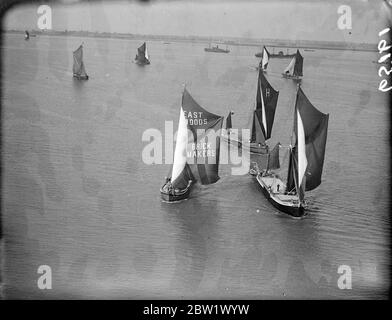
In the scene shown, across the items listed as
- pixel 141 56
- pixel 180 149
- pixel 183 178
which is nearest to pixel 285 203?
pixel 183 178

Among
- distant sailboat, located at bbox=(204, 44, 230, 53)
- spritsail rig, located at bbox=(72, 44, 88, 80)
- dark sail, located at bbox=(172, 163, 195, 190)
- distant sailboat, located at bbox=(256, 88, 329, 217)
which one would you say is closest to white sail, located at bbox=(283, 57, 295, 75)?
distant sailboat, located at bbox=(256, 88, 329, 217)

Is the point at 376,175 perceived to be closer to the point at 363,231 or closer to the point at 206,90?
the point at 363,231

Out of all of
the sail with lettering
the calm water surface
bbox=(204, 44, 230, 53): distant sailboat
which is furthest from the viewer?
the sail with lettering

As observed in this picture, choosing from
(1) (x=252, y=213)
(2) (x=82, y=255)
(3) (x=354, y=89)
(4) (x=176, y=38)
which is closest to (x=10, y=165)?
(2) (x=82, y=255)

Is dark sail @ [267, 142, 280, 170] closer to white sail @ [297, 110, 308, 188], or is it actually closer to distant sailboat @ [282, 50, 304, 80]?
white sail @ [297, 110, 308, 188]

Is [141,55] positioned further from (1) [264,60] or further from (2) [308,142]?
(2) [308,142]

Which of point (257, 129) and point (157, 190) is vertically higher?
point (257, 129)

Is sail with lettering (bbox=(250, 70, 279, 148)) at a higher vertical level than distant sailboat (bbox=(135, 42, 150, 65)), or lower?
lower
